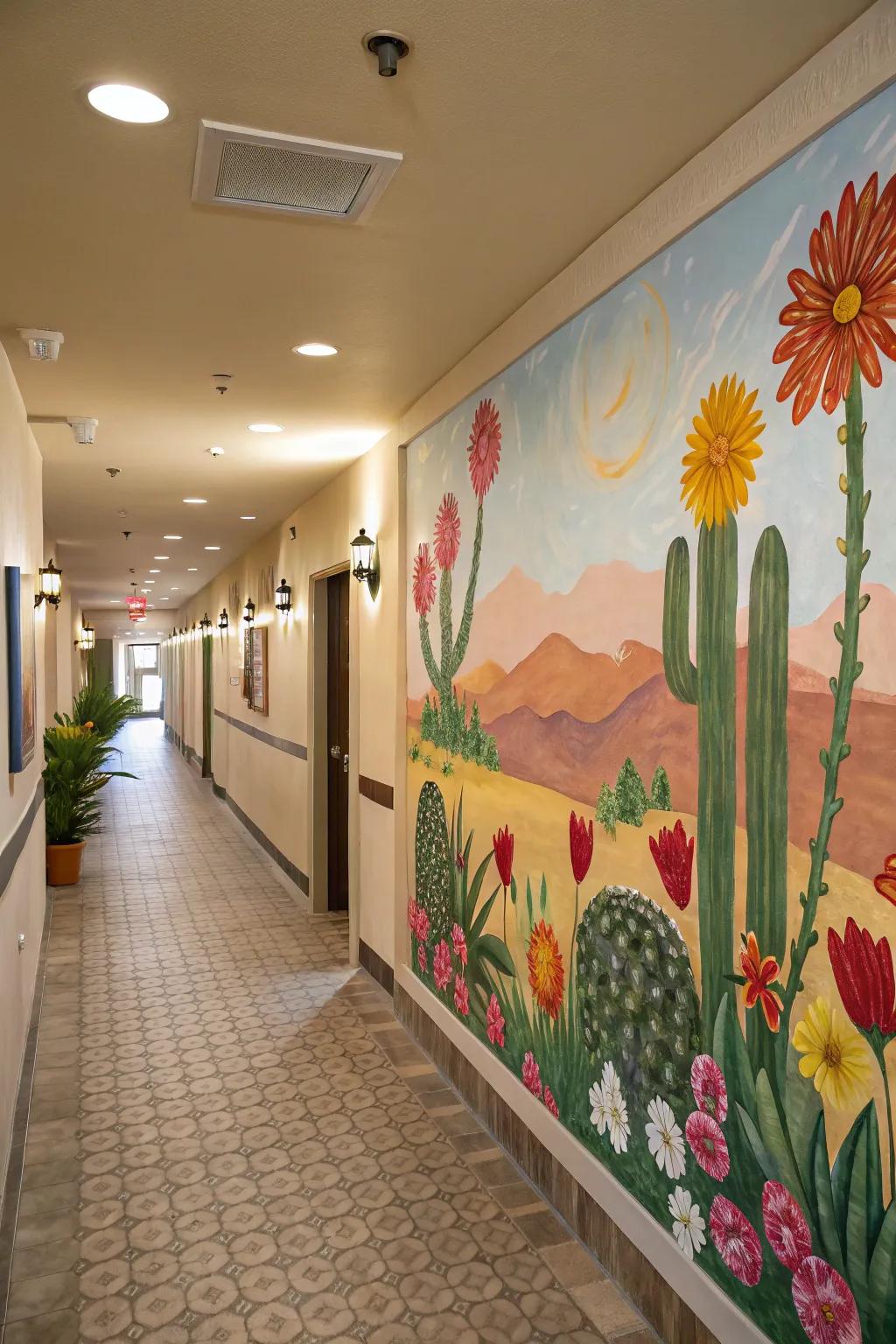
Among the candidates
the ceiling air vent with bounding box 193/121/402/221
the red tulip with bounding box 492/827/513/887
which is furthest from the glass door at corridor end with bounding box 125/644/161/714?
the ceiling air vent with bounding box 193/121/402/221

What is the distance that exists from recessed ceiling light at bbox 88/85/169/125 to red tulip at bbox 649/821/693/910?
1.88 m

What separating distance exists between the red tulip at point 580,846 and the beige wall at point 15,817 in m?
1.89

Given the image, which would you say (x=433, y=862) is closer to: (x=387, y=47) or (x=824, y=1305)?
(x=824, y=1305)

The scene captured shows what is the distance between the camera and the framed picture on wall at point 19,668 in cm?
356

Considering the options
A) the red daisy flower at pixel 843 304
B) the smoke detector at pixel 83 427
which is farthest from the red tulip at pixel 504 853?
the smoke detector at pixel 83 427

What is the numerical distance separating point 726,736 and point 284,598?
5.61 meters

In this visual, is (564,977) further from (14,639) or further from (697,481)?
(14,639)

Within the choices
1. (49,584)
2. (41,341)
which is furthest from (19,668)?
(49,584)

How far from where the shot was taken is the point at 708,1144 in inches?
82.0

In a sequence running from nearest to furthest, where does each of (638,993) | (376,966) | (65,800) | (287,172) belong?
(287,172)
(638,993)
(376,966)
(65,800)

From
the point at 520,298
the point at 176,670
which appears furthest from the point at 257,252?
the point at 176,670

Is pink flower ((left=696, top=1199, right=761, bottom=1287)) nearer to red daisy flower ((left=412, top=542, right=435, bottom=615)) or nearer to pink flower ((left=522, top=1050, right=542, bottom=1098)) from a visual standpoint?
pink flower ((left=522, top=1050, right=542, bottom=1098))

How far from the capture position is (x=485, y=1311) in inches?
95.6

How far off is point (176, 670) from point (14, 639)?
56.0 feet
